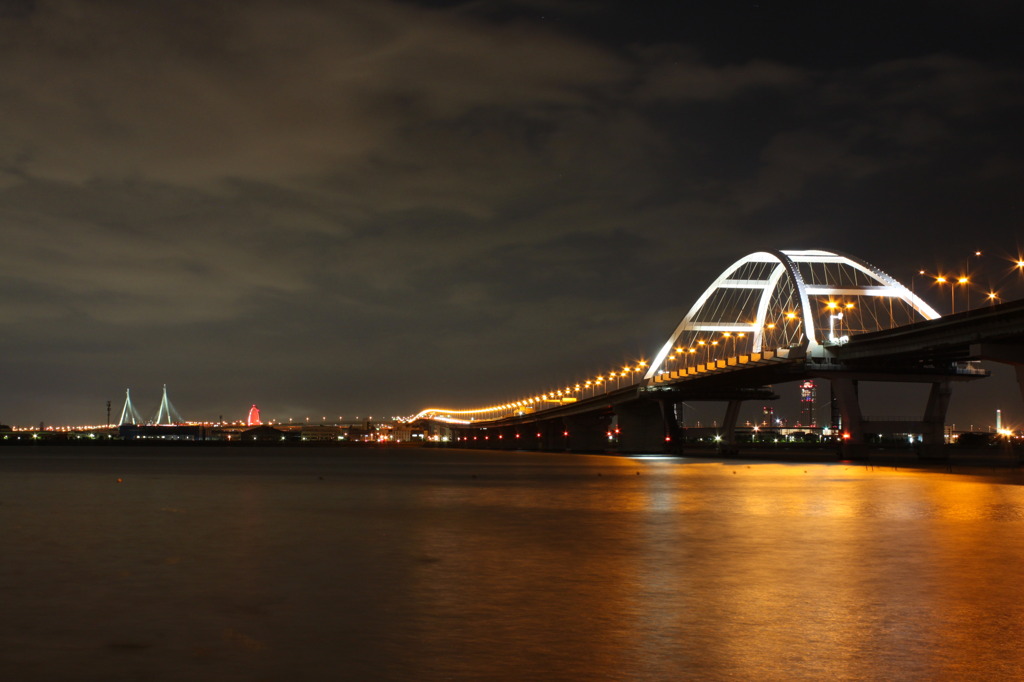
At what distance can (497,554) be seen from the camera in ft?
76.0

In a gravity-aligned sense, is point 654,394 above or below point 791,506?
above

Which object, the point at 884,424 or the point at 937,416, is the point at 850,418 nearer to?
the point at 884,424

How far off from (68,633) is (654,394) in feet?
433

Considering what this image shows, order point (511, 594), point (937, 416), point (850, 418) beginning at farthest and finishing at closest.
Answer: point (937, 416)
point (850, 418)
point (511, 594)

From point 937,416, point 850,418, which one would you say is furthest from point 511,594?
point 937,416

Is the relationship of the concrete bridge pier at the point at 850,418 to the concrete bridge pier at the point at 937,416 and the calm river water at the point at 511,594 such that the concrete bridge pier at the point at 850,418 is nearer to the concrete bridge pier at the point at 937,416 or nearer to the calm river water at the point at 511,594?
the concrete bridge pier at the point at 937,416

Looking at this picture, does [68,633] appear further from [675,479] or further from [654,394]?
[654,394]

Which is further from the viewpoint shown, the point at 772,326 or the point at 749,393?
the point at 749,393

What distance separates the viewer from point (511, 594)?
17.4 meters

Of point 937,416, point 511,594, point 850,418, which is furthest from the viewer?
point 937,416

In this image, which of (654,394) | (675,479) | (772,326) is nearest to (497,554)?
(675,479)

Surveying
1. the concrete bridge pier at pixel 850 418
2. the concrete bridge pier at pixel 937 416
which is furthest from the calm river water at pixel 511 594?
the concrete bridge pier at pixel 937 416

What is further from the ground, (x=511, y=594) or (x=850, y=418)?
(x=850, y=418)

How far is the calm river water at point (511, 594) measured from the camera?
12195mm
